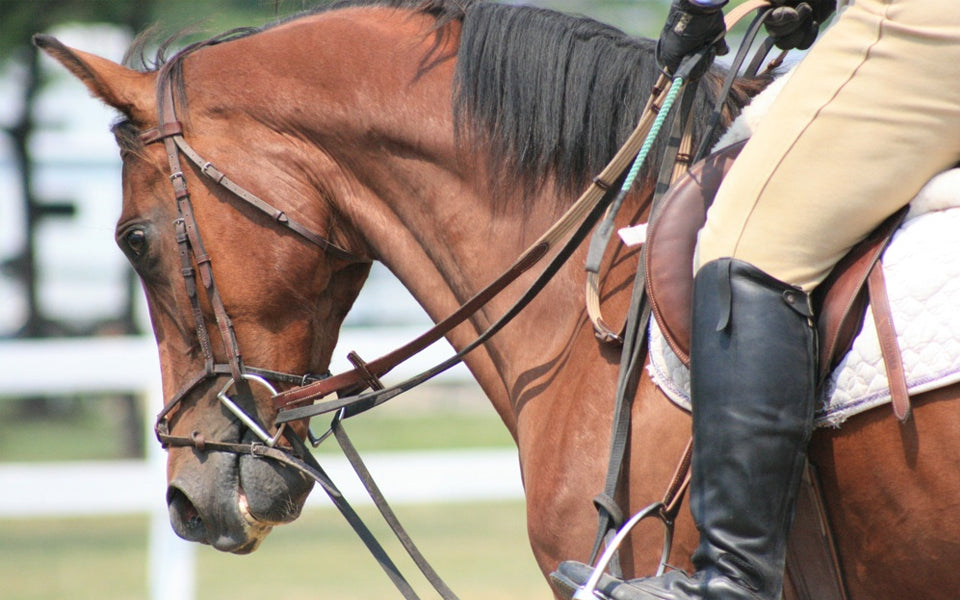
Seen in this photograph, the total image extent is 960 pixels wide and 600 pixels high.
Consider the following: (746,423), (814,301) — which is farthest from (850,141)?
(746,423)

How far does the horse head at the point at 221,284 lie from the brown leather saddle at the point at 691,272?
1.02m

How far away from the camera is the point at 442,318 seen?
2979mm


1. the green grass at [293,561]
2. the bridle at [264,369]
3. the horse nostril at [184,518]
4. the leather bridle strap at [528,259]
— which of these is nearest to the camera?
the leather bridle strap at [528,259]

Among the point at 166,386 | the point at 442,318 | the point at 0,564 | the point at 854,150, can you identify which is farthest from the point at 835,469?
the point at 0,564

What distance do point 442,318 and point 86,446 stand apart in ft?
50.2

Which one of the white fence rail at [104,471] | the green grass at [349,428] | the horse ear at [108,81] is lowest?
the green grass at [349,428]

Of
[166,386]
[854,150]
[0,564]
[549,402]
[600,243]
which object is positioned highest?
[854,150]

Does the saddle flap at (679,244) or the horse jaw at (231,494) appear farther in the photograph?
the horse jaw at (231,494)

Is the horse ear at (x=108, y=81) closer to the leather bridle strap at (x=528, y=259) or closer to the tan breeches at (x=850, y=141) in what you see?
the leather bridle strap at (x=528, y=259)

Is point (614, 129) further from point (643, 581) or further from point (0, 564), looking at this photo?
point (0, 564)

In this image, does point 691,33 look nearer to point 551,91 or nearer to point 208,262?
point 551,91

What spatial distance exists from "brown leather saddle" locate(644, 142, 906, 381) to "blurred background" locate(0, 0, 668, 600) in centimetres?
158

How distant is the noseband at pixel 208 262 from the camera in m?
2.82

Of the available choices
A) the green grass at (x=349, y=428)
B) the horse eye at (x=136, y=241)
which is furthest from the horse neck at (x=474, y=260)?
the green grass at (x=349, y=428)
